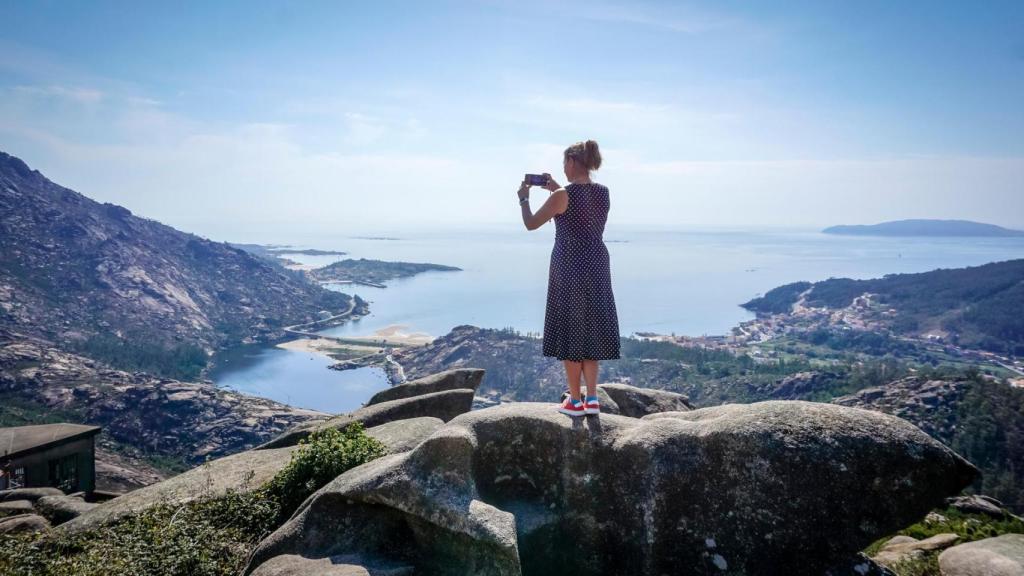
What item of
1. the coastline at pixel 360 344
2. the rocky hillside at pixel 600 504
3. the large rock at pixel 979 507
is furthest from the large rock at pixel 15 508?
the coastline at pixel 360 344

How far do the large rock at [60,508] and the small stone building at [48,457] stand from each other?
236 inches

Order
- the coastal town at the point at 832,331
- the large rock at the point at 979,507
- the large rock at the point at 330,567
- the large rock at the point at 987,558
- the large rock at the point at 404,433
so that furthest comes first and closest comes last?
1. the coastal town at the point at 832,331
2. the large rock at the point at 979,507
3. the large rock at the point at 404,433
4. the large rock at the point at 987,558
5. the large rock at the point at 330,567

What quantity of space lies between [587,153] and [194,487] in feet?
31.9


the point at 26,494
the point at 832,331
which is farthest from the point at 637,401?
the point at 832,331

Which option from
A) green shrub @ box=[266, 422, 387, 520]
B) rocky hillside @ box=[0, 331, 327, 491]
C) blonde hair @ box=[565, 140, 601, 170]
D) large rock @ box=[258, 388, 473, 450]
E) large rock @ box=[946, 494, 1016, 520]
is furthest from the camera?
rocky hillside @ box=[0, 331, 327, 491]

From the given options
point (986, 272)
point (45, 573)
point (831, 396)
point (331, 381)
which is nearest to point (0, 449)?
point (45, 573)

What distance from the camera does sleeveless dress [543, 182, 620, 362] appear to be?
8.48 m

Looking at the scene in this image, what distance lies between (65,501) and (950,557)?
16.8m

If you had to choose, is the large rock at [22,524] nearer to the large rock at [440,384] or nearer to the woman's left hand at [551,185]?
the large rock at [440,384]

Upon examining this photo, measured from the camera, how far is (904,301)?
194 meters

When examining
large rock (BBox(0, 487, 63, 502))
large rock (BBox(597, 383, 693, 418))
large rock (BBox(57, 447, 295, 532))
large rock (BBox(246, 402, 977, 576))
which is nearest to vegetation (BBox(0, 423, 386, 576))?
large rock (BBox(57, 447, 295, 532))

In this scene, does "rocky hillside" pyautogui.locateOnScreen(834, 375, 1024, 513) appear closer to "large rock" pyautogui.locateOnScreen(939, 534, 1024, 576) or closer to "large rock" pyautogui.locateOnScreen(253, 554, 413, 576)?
"large rock" pyautogui.locateOnScreen(939, 534, 1024, 576)

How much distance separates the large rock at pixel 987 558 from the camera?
23.4 feet

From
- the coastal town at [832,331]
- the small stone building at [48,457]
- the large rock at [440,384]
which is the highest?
the large rock at [440,384]
